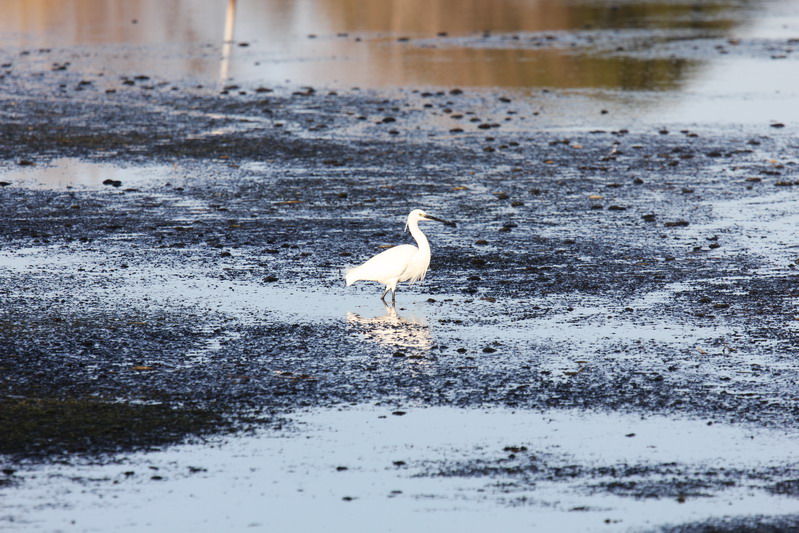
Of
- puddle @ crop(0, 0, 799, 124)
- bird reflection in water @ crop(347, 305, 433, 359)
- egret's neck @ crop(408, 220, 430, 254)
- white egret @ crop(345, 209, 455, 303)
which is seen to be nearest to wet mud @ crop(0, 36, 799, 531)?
bird reflection in water @ crop(347, 305, 433, 359)

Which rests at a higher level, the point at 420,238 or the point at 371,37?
the point at 371,37

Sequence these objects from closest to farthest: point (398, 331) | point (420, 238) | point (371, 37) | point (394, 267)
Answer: point (398, 331) → point (394, 267) → point (420, 238) → point (371, 37)

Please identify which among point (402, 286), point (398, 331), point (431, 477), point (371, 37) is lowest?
point (431, 477)

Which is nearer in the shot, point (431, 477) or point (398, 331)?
point (431, 477)

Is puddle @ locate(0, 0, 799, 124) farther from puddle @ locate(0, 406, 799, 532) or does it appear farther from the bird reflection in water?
puddle @ locate(0, 406, 799, 532)

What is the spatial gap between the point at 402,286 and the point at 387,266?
850 mm

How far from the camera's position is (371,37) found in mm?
29609

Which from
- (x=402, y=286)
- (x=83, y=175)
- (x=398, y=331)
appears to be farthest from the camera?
(x=83, y=175)

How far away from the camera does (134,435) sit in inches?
291

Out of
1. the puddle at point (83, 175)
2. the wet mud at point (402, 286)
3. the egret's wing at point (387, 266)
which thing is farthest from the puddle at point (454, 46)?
the egret's wing at point (387, 266)

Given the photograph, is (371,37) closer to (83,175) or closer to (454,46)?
(454,46)

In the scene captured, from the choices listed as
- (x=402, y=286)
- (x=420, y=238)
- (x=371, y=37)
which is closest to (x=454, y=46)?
(x=371, y=37)

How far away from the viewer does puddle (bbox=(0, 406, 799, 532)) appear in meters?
6.34

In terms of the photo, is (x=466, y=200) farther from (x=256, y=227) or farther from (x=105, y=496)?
(x=105, y=496)
